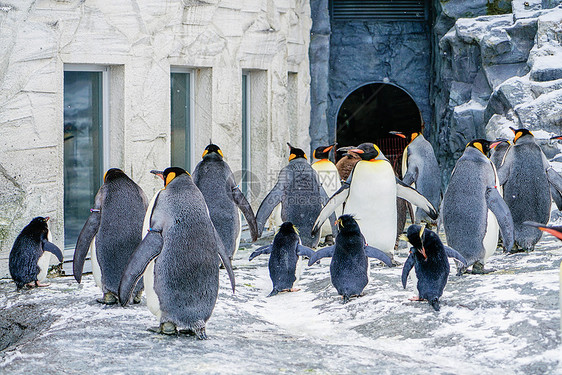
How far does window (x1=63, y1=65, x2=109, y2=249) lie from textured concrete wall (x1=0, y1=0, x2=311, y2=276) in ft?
0.39

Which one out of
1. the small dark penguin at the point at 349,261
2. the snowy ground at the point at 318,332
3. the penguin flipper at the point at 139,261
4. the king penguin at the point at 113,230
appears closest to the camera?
the snowy ground at the point at 318,332

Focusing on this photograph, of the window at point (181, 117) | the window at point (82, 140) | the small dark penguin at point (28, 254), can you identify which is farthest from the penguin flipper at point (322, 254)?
the window at point (181, 117)

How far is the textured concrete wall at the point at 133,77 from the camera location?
6.06 m

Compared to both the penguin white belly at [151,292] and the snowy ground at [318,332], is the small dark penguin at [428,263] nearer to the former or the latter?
the snowy ground at [318,332]

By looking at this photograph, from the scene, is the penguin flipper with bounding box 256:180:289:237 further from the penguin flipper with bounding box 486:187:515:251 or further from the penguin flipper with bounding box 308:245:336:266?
the penguin flipper with bounding box 486:187:515:251

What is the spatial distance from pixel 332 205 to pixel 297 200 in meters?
0.57

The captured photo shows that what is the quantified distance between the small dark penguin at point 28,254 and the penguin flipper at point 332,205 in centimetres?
204

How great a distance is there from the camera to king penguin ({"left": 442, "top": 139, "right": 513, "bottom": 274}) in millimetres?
5559

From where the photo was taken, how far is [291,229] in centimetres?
572

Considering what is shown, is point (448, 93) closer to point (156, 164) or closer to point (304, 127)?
point (304, 127)

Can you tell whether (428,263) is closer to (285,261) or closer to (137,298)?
(285,261)

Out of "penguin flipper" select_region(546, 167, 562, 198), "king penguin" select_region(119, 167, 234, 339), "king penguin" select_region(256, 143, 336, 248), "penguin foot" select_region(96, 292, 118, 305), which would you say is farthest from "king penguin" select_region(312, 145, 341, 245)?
"king penguin" select_region(119, 167, 234, 339)

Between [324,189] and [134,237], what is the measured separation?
288 cm

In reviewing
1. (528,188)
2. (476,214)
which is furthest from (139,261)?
(528,188)
